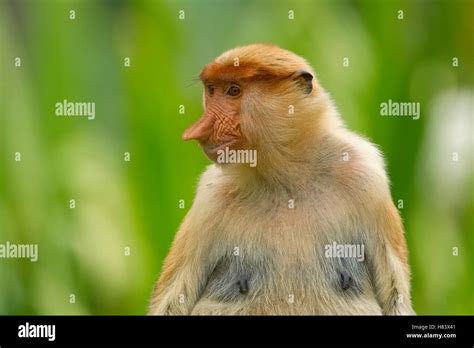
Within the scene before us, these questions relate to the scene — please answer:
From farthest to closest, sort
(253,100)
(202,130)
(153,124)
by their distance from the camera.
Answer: (153,124), (253,100), (202,130)

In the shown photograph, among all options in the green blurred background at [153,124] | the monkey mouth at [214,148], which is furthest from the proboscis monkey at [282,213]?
the green blurred background at [153,124]

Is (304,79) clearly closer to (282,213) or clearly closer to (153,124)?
(282,213)

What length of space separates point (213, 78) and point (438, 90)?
1.53 m

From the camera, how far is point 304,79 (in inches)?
170

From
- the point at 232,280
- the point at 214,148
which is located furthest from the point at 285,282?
the point at 214,148

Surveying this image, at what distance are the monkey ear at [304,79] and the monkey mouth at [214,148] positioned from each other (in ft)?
1.33

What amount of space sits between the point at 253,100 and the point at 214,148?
28 centimetres

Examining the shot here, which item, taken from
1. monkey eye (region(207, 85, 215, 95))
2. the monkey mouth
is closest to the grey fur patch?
the monkey mouth

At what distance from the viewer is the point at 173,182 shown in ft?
16.8

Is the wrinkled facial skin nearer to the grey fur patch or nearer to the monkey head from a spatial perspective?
the monkey head

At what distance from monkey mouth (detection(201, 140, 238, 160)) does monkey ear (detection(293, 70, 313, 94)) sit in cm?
40
